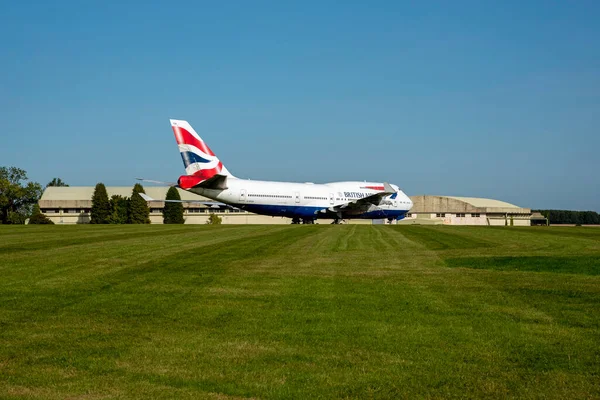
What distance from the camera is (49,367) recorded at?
25.3 ft

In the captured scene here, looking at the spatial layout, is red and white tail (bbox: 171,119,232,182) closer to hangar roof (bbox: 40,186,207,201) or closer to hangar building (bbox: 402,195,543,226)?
hangar roof (bbox: 40,186,207,201)

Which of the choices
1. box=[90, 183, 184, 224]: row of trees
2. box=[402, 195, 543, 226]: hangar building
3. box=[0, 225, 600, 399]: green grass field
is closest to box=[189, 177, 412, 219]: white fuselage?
box=[90, 183, 184, 224]: row of trees

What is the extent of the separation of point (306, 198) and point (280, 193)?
12.6 ft

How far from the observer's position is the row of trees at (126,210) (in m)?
108


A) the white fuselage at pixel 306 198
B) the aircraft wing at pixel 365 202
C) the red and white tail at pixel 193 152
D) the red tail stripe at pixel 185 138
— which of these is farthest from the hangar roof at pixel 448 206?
the red tail stripe at pixel 185 138

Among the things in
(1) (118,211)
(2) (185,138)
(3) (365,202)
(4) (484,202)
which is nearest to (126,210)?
(1) (118,211)

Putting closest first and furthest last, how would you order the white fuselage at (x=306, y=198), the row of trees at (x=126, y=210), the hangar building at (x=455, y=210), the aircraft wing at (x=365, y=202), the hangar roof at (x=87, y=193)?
1. the white fuselage at (x=306, y=198)
2. the aircraft wing at (x=365, y=202)
3. the row of trees at (x=126, y=210)
4. the hangar roof at (x=87, y=193)
5. the hangar building at (x=455, y=210)

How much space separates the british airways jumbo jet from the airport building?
29.5 metres

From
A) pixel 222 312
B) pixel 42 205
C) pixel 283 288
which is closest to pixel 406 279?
pixel 283 288

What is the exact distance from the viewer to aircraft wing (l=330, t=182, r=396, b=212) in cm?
8128

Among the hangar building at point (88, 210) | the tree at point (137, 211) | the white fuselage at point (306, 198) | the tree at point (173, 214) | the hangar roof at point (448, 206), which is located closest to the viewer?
the white fuselage at point (306, 198)

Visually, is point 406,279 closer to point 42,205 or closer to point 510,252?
point 510,252

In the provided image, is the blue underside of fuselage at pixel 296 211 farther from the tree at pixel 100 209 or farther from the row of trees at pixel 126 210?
the tree at pixel 100 209

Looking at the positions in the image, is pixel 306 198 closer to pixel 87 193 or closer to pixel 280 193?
pixel 280 193
